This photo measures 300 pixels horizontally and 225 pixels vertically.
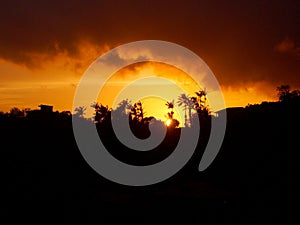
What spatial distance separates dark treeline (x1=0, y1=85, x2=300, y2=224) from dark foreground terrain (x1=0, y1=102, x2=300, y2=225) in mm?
49

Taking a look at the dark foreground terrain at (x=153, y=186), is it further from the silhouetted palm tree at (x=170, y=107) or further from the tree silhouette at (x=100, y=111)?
the silhouetted palm tree at (x=170, y=107)

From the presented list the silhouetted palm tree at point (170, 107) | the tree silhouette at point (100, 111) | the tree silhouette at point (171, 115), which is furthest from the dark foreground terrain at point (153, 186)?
the silhouetted palm tree at point (170, 107)

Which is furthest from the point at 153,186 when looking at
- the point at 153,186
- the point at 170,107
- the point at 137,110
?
the point at 170,107

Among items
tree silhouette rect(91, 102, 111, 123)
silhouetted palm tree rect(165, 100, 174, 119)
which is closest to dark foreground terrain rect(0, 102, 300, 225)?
tree silhouette rect(91, 102, 111, 123)

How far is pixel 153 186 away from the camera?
84.5 ft

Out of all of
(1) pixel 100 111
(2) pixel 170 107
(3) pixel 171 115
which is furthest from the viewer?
(3) pixel 171 115

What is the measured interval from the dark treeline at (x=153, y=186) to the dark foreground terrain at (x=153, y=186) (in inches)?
1.9

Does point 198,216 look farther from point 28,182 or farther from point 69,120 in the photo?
point 69,120

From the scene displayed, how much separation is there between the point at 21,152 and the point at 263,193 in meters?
13.4

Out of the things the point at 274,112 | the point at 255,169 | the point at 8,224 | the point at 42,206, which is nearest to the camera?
the point at 8,224

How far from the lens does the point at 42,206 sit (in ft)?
67.9

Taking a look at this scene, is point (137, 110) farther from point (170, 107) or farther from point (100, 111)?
point (170, 107)

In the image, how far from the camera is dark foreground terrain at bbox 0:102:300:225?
20531mm

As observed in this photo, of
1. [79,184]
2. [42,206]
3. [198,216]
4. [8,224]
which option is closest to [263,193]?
[198,216]
